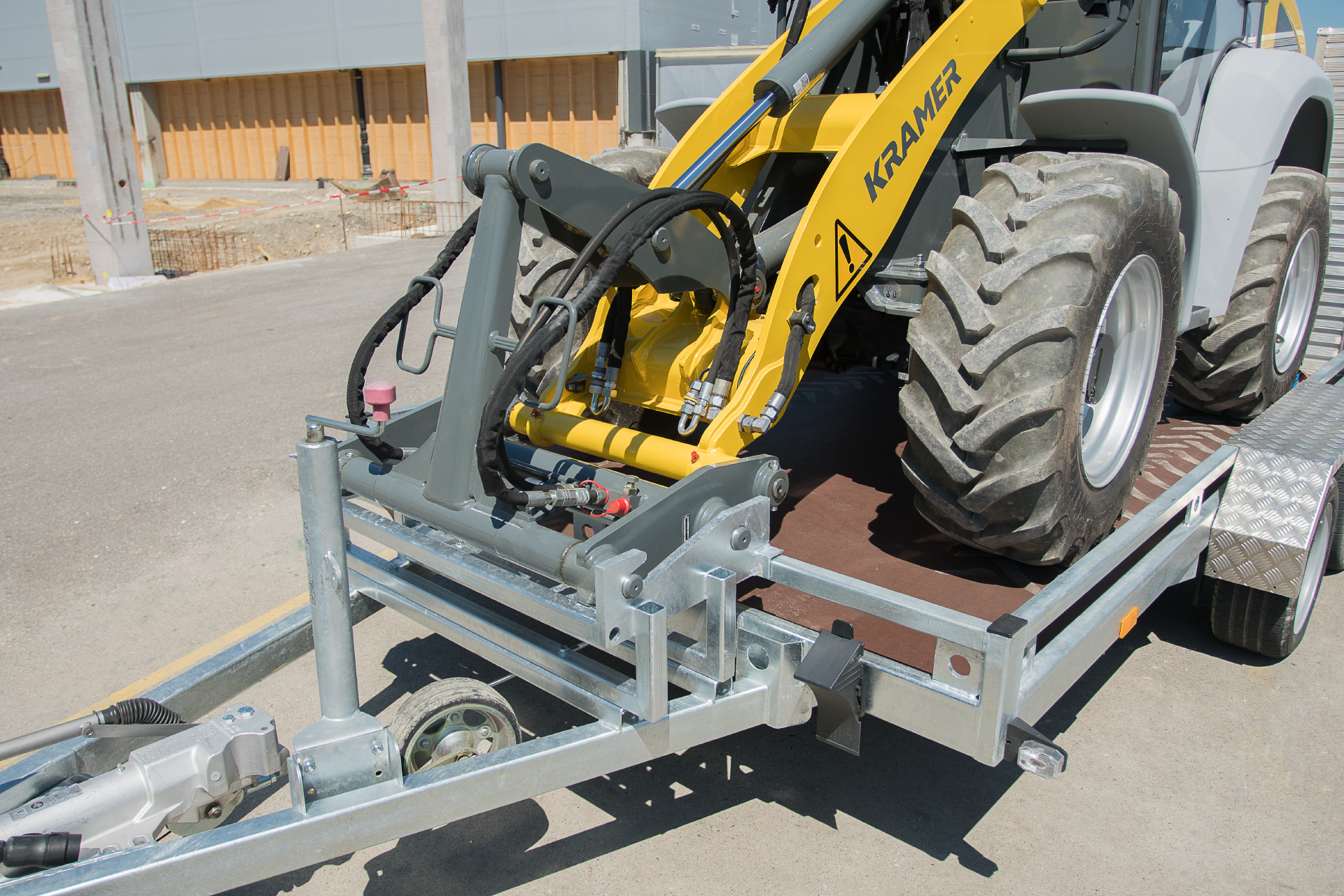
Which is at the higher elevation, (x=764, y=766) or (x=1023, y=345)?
(x=1023, y=345)

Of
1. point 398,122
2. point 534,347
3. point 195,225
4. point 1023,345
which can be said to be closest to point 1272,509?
point 1023,345

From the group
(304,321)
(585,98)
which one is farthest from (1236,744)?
(585,98)

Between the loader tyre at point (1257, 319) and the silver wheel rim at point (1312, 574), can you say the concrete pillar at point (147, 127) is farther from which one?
the silver wheel rim at point (1312, 574)

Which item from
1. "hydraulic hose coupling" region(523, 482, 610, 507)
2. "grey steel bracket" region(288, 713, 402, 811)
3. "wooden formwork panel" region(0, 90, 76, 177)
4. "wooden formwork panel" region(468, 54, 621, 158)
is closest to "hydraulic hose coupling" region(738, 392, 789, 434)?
"hydraulic hose coupling" region(523, 482, 610, 507)

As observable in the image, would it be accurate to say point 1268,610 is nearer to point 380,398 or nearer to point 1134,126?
point 1134,126

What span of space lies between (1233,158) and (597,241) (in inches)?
123

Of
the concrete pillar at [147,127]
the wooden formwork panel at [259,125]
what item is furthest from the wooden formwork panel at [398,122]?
the concrete pillar at [147,127]

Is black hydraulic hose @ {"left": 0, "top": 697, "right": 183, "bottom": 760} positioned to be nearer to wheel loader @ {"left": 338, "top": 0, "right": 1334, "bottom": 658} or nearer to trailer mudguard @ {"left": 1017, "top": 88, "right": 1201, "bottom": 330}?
wheel loader @ {"left": 338, "top": 0, "right": 1334, "bottom": 658}

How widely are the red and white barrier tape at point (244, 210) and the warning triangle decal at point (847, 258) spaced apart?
45.9ft

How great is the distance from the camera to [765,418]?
3.15 metres

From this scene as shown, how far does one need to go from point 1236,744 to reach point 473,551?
2.60m

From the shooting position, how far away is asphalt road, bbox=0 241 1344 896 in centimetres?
271

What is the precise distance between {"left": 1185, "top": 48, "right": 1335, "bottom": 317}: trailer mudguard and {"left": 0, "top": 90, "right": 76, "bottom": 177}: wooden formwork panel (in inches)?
1893

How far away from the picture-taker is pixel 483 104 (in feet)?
106
